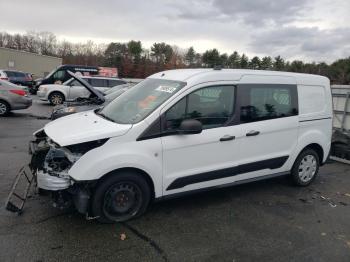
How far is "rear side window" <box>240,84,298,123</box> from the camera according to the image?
4.80 meters

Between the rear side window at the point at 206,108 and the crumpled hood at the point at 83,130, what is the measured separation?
0.62 meters

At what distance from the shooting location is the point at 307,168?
18.9ft

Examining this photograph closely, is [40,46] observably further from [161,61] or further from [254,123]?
Answer: [254,123]

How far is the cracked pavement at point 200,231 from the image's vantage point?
11.3 ft

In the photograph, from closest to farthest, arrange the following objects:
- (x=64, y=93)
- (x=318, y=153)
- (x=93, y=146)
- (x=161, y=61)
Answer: (x=93, y=146) → (x=318, y=153) → (x=64, y=93) → (x=161, y=61)

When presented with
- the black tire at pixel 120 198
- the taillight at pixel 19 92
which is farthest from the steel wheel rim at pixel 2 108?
the black tire at pixel 120 198

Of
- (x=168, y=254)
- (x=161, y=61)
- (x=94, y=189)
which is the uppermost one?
(x=161, y=61)

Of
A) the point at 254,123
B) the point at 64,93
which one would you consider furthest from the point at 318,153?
the point at 64,93

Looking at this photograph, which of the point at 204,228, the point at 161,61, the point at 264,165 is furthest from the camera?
the point at 161,61

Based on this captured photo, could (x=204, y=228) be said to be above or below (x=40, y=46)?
below

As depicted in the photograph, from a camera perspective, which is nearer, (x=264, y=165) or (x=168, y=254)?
(x=168, y=254)

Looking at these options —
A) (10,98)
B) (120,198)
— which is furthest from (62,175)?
(10,98)

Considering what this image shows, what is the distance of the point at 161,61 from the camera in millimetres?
70375

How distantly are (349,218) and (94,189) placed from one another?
354cm
